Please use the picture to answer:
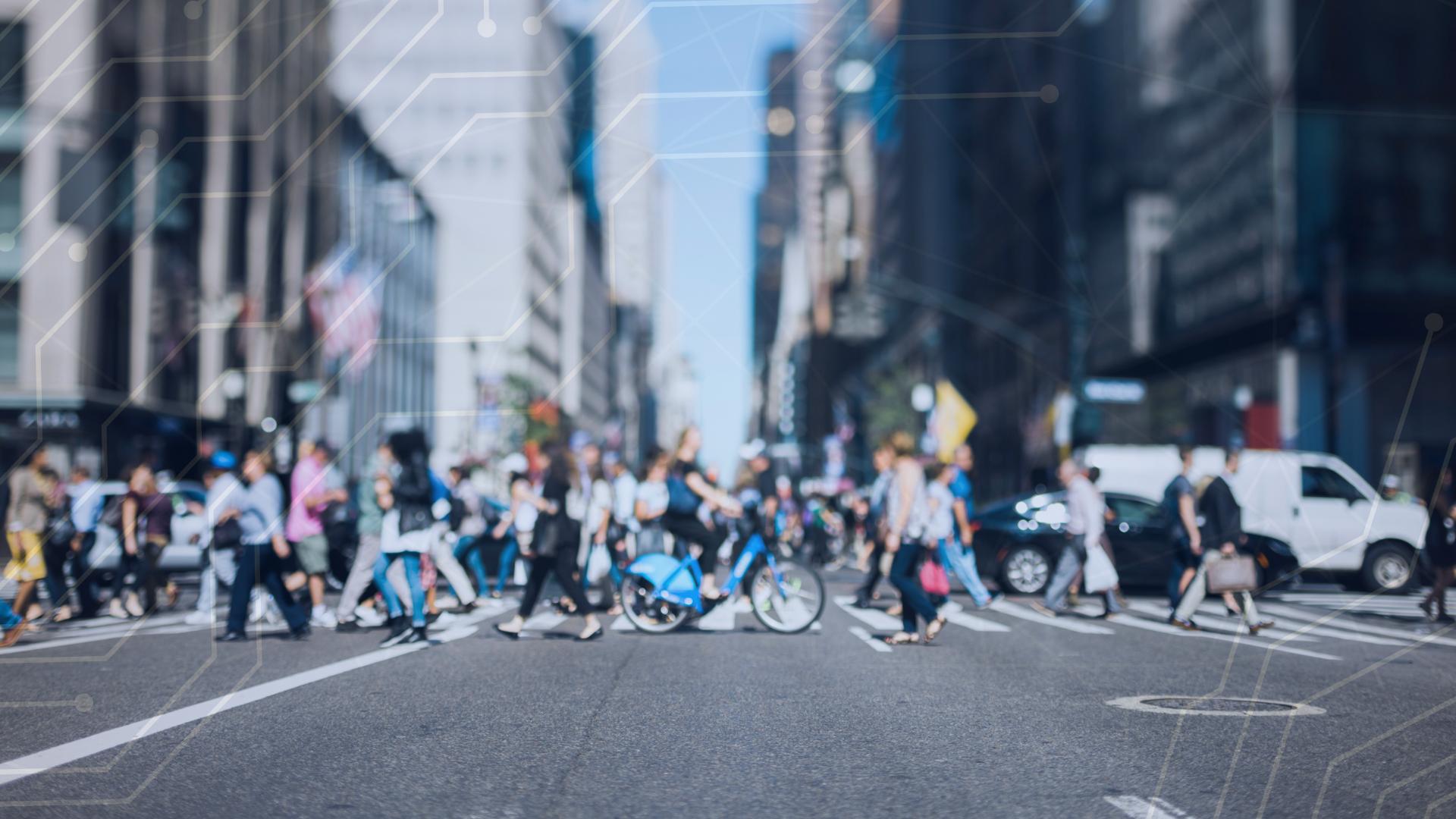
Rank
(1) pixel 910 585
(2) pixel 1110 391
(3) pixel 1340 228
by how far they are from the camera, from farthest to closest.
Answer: (3) pixel 1340 228, (2) pixel 1110 391, (1) pixel 910 585

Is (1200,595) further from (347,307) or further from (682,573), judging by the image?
(347,307)

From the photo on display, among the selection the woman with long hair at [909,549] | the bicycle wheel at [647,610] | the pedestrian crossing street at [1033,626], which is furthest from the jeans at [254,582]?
the woman with long hair at [909,549]

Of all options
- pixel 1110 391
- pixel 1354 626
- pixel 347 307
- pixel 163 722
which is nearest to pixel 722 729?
pixel 163 722

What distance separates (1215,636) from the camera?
14711 mm

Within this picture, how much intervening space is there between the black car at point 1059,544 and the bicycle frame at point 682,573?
7291mm

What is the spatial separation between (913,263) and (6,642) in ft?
250

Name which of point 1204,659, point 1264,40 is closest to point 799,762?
point 1204,659

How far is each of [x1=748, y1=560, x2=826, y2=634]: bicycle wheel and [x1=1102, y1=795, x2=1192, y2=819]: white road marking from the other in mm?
7976

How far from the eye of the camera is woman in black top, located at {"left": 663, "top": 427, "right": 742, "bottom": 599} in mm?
14297

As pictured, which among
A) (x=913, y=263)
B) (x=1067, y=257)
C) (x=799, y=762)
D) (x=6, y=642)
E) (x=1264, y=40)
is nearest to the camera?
(x=799, y=762)

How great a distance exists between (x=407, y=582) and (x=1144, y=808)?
9.09 metres

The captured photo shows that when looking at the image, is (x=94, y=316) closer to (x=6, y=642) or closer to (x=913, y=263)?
(x=6, y=642)

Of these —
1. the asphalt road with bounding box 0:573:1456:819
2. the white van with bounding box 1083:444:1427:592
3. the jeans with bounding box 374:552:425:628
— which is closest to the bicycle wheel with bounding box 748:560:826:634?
the asphalt road with bounding box 0:573:1456:819

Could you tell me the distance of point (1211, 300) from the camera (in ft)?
135
